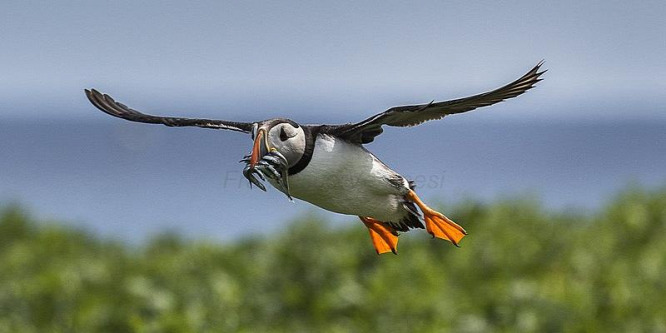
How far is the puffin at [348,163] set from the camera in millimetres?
2797

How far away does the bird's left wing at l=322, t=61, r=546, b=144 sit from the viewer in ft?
9.37

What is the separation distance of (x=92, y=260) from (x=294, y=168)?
581 inches

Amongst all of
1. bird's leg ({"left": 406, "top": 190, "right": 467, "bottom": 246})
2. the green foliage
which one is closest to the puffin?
bird's leg ({"left": 406, "top": 190, "right": 467, "bottom": 246})

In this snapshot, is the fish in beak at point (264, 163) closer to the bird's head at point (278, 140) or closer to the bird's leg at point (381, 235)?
the bird's head at point (278, 140)

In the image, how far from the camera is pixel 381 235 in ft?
12.2

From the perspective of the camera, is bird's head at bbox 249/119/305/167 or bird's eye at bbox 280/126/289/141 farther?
bird's eye at bbox 280/126/289/141

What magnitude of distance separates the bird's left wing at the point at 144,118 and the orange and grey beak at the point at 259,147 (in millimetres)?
372

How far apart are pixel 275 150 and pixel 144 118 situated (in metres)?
0.97

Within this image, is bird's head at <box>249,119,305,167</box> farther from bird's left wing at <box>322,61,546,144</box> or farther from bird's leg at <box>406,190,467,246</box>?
bird's leg at <box>406,190,467,246</box>

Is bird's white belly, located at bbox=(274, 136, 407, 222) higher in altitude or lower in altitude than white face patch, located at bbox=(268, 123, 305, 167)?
lower

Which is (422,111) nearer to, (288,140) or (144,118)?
(288,140)

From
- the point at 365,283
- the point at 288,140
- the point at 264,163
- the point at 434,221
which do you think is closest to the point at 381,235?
the point at 434,221

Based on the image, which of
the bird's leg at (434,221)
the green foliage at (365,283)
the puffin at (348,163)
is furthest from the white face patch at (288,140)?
the green foliage at (365,283)

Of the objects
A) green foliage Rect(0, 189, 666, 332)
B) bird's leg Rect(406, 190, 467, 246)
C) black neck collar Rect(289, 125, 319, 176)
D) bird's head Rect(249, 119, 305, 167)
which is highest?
bird's head Rect(249, 119, 305, 167)
